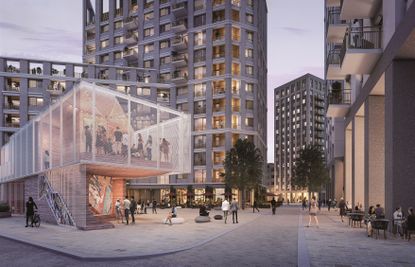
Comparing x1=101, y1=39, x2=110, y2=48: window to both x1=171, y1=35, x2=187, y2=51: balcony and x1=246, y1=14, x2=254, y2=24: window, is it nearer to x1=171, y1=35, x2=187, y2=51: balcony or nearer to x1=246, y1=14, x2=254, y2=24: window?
x1=171, y1=35, x2=187, y2=51: balcony

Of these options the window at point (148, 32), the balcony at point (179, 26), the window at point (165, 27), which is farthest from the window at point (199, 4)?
the window at point (148, 32)

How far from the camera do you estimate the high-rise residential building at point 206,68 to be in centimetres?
7825

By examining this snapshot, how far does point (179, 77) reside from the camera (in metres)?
84.1

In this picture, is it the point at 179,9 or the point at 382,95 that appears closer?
the point at 382,95

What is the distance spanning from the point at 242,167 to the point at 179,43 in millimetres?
30562

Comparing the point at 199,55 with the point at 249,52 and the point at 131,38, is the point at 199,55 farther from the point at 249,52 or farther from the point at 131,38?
the point at 131,38

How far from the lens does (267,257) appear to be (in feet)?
48.9

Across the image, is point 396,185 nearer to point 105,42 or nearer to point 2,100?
point 2,100

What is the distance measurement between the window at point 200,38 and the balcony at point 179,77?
6.25 metres

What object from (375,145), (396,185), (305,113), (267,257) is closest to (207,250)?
(267,257)

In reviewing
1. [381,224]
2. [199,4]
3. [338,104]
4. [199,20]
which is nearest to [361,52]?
[381,224]

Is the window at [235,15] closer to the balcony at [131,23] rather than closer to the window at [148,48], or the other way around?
the window at [148,48]

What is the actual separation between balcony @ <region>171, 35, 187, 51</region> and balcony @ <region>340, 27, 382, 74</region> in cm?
5711

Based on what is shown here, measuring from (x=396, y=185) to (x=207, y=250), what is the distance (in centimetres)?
1030
